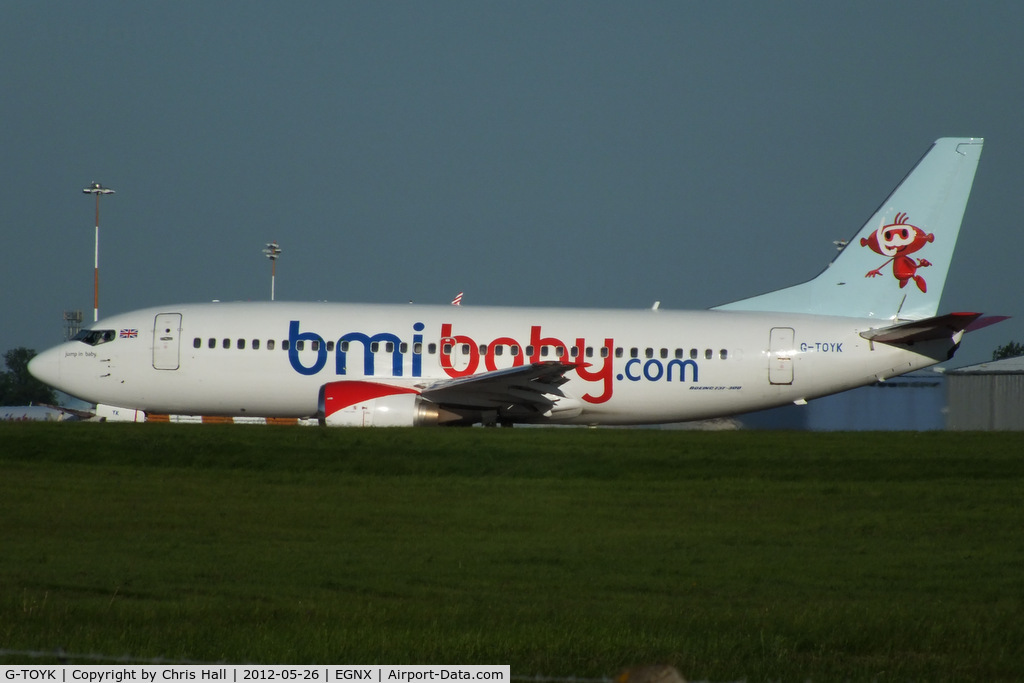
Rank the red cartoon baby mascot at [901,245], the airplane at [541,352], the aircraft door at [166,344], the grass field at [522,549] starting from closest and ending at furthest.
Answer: the grass field at [522,549] → the airplane at [541,352] → the aircraft door at [166,344] → the red cartoon baby mascot at [901,245]

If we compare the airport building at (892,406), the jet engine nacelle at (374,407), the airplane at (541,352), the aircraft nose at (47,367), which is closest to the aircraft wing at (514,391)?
the airplane at (541,352)

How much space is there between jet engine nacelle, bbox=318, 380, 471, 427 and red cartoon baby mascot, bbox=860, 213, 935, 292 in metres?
11.0

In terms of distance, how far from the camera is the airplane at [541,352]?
27.7 metres

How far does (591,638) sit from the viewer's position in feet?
30.2

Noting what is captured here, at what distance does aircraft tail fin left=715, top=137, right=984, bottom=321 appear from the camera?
95.4ft

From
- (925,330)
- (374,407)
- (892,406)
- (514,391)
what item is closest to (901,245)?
(925,330)

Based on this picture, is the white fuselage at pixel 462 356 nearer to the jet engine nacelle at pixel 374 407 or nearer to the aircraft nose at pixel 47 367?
the aircraft nose at pixel 47 367

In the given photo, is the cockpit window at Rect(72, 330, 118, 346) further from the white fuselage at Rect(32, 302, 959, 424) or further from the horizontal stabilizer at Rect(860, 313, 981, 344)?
the horizontal stabilizer at Rect(860, 313, 981, 344)

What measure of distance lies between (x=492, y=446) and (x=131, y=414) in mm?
14809

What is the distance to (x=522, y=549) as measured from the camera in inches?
527

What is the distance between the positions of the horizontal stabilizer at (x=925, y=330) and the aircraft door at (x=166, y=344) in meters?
15.5

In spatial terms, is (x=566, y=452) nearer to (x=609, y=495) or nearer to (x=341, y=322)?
(x=609, y=495)

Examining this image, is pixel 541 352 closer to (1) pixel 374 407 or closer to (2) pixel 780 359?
(1) pixel 374 407

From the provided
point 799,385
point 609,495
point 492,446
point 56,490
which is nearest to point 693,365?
point 799,385
